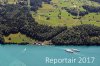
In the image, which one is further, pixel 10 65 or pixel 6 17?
pixel 6 17

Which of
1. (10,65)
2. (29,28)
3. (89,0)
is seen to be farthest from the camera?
(89,0)

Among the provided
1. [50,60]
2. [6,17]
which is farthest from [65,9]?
[50,60]

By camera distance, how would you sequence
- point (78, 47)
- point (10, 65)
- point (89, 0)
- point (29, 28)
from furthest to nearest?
point (89, 0) < point (29, 28) < point (78, 47) < point (10, 65)

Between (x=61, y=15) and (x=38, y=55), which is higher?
(x=61, y=15)

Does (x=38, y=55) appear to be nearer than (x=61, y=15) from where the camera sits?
Yes

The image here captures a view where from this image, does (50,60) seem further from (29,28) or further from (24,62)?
(29,28)

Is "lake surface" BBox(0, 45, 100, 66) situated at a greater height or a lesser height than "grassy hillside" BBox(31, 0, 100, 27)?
lesser

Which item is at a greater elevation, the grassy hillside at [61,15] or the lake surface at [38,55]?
the grassy hillside at [61,15]

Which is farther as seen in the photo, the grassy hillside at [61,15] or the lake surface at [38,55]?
the grassy hillside at [61,15]
